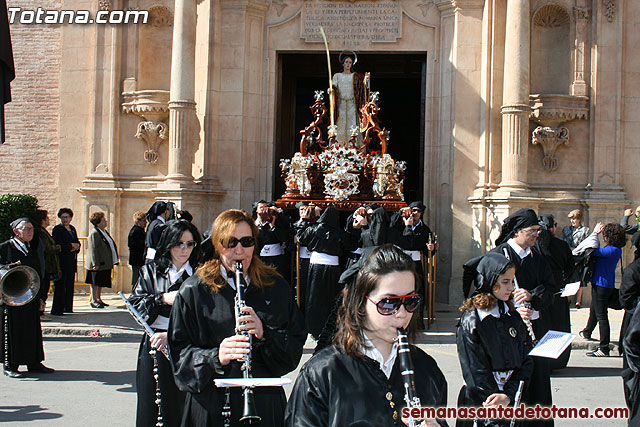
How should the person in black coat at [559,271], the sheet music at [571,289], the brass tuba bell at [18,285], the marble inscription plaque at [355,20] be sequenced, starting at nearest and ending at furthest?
1. the sheet music at [571,289]
2. the brass tuba bell at [18,285]
3. the person in black coat at [559,271]
4. the marble inscription plaque at [355,20]

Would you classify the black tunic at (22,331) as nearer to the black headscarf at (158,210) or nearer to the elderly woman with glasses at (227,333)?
the black headscarf at (158,210)

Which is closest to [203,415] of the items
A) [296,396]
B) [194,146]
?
[296,396]

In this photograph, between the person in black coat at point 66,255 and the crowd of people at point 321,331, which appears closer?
the crowd of people at point 321,331

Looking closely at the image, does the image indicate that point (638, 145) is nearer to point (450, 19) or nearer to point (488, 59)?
point (488, 59)

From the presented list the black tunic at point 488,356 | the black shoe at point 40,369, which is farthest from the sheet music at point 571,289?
the black shoe at point 40,369

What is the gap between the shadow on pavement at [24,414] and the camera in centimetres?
756

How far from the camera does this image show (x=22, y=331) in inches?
377

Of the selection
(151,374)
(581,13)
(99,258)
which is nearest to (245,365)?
(151,374)

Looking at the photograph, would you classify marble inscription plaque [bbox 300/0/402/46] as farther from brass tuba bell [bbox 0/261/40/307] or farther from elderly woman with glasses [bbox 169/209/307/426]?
elderly woman with glasses [bbox 169/209/307/426]

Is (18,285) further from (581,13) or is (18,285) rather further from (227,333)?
(581,13)

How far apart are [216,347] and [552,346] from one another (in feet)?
7.86

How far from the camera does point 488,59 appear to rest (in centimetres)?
1650

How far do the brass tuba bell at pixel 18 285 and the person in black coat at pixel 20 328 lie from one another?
0.19m

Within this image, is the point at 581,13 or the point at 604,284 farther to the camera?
the point at 581,13
